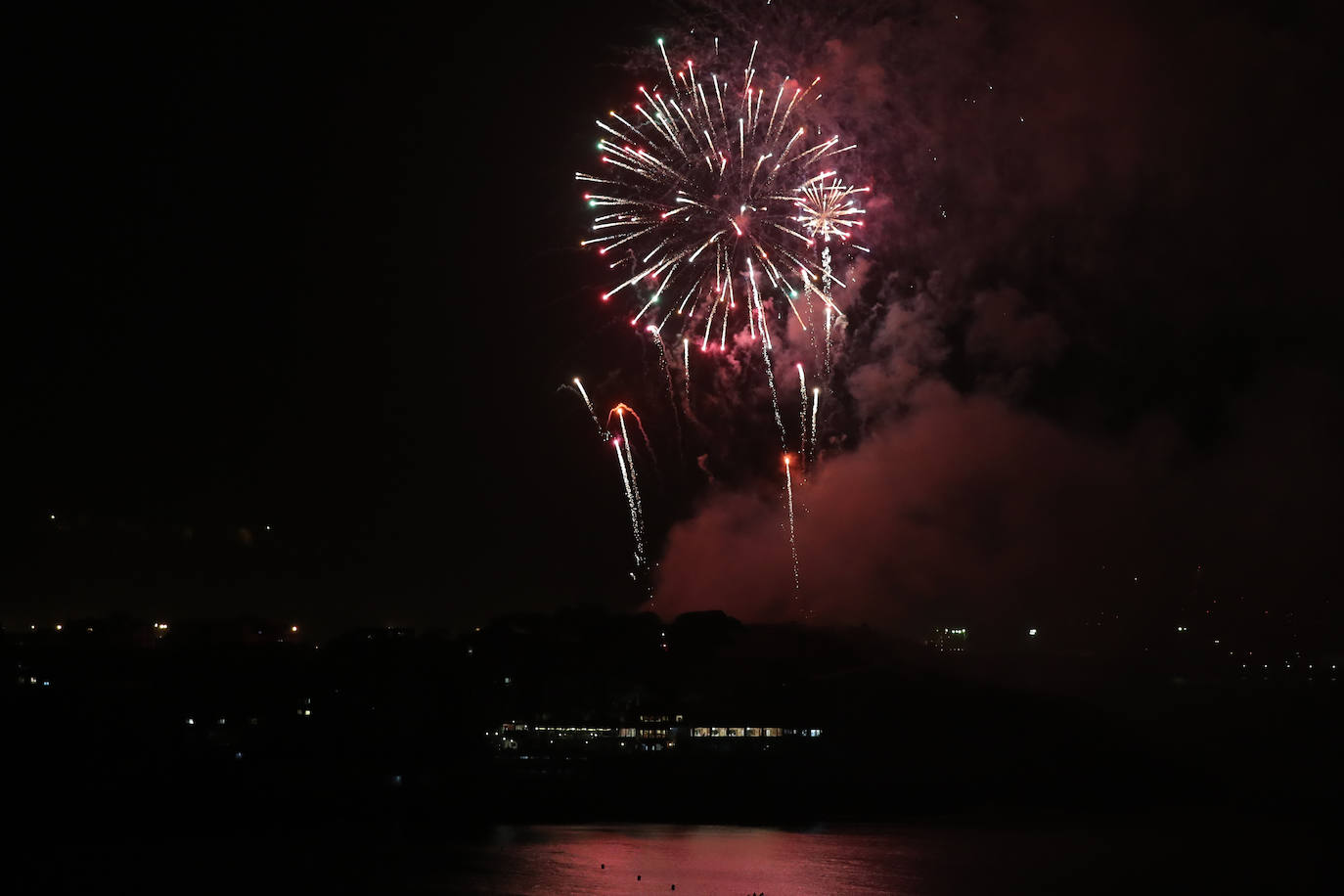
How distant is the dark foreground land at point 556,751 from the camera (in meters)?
33.7

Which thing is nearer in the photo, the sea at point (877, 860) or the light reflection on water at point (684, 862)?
the light reflection on water at point (684, 862)

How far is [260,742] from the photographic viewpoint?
44.3 meters

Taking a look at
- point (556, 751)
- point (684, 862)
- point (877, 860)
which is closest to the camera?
point (684, 862)

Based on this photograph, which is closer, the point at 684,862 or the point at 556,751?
the point at 684,862

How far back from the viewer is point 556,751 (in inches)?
1901

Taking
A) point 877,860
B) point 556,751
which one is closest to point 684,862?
point 877,860

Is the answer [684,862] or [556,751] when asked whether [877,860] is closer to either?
[684,862]

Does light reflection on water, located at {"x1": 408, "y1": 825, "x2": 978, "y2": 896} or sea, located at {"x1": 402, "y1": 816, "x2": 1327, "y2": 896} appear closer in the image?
light reflection on water, located at {"x1": 408, "y1": 825, "x2": 978, "y2": 896}

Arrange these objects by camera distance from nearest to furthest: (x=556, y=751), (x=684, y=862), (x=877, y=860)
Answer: (x=684, y=862), (x=877, y=860), (x=556, y=751)

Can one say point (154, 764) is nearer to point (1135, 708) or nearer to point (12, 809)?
point (12, 809)

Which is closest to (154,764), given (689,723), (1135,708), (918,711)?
(689,723)

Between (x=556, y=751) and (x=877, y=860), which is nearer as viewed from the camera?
(x=877, y=860)

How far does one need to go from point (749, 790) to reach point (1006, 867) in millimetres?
14351

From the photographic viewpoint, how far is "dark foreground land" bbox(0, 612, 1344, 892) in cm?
3366
